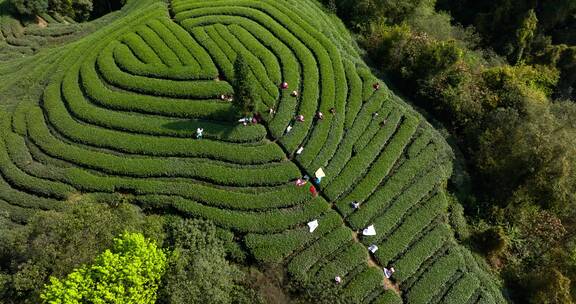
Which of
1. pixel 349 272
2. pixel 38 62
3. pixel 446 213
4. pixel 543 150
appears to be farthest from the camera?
pixel 38 62

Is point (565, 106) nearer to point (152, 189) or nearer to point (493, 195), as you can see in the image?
point (493, 195)

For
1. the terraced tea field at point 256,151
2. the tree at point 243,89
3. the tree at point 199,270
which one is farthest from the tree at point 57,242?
the tree at point 243,89

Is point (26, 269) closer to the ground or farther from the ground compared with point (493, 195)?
farther from the ground

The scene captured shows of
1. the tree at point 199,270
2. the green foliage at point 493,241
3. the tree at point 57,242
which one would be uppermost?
the tree at point 57,242

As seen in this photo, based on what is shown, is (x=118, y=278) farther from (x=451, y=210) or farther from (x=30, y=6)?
(x=30, y=6)

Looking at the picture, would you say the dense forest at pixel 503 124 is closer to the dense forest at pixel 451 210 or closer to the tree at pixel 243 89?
the dense forest at pixel 451 210

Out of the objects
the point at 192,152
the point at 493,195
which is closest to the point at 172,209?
the point at 192,152
